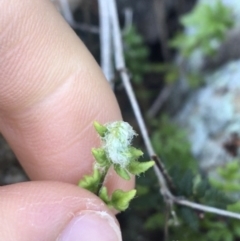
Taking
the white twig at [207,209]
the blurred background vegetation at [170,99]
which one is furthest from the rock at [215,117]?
the white twig at [207,209]

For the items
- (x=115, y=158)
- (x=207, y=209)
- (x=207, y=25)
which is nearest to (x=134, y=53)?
(x=207, y=25)

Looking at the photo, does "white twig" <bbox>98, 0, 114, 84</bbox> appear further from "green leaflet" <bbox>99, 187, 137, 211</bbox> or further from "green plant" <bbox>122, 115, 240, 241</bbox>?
"green leaflet" <bbox>99, 187, 137, 211</bbox>

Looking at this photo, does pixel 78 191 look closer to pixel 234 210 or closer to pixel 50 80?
pixel 50 80

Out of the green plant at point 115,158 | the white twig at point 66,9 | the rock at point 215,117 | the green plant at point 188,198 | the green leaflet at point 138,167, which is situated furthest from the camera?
the white twig at point 66,9

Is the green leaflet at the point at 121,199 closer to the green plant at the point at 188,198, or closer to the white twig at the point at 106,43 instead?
the green plant at the point at 188,198

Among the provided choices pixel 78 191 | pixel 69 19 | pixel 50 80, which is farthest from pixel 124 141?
pixel 69 19

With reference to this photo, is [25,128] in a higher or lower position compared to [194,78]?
higher

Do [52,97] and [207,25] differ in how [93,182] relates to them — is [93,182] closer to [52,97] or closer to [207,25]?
[52,97]
